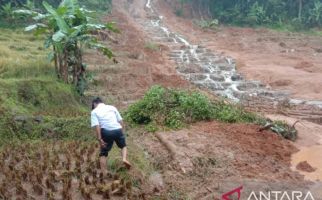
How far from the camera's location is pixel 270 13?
36.7m

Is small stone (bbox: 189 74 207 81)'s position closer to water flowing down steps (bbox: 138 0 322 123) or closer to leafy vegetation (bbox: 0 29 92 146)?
water flowing down steps (bbox: 138 0 322 123)

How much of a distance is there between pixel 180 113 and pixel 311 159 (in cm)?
374

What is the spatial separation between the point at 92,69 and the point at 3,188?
11.2m

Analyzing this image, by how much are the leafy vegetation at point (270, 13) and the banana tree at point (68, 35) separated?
22959 millimetres

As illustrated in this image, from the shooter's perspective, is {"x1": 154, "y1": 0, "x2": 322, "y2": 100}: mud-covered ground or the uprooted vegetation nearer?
the uprooted vegetation

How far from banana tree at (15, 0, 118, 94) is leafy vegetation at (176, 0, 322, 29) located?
75.3 ft

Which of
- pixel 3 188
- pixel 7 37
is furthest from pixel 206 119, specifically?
pixel 7 37

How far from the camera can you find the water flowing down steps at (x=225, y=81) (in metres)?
16.6

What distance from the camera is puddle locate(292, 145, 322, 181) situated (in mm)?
9797

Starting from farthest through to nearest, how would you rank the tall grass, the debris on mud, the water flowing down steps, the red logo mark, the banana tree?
the water flowing down steps → the tall grass → the banana tree → the debris on mud → the red logo mark

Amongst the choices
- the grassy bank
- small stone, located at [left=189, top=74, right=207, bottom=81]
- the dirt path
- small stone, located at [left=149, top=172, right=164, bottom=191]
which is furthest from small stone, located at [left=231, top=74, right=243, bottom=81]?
small stone, located at [left=149, top=172, right=164, bottom=191]

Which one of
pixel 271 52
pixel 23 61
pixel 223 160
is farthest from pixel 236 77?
pixel 223 160

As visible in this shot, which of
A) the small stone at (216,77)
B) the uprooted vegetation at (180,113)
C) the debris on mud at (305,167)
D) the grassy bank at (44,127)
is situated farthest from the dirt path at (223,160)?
the small stone at (216,77)

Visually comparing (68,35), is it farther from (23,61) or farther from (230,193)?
(230,193)
